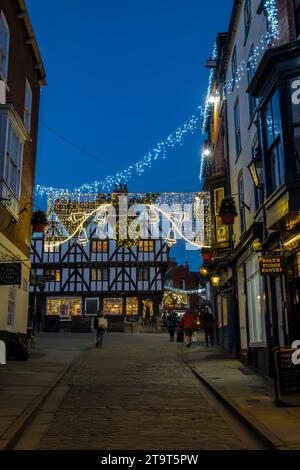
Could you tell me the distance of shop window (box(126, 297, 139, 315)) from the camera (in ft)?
171

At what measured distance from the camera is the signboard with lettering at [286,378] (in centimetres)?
933

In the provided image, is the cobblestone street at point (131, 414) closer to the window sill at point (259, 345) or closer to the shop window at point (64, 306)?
the window sill at point (259, 345)

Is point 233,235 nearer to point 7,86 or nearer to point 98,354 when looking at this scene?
point 98,354

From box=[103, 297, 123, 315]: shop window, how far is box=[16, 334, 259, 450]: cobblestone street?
119ft

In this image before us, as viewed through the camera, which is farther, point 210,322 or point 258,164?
point 210,322

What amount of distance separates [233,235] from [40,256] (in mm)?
36595

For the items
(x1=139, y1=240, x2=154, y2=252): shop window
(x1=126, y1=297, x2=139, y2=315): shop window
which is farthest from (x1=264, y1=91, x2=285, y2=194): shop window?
(x1=126, y1=297, x2=139, y2=315): shop window

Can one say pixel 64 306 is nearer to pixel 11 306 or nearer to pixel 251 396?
pixel 11 306

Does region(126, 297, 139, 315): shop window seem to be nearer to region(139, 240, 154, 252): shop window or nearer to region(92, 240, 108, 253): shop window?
region(139, 240, 154, 252): shop window

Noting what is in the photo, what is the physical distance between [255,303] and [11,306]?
8.24 metres

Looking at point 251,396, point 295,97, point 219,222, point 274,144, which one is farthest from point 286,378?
point 219,222

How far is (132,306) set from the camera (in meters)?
52.4

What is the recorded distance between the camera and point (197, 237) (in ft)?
73.1
